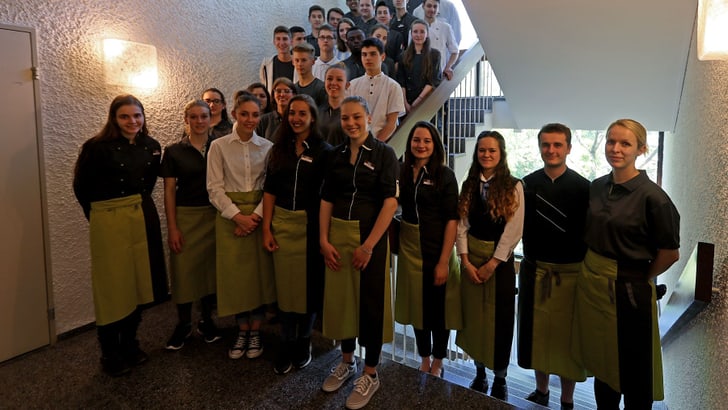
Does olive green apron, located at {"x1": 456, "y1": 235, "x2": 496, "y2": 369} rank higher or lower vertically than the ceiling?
lower

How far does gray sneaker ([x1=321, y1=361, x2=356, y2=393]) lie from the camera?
2.11 meters

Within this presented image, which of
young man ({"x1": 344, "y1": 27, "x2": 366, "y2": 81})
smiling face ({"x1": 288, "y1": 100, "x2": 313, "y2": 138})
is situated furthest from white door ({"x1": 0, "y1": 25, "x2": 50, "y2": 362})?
young man ({"x1": 344, "y1": 27, "x2": 366, "y2": 81})

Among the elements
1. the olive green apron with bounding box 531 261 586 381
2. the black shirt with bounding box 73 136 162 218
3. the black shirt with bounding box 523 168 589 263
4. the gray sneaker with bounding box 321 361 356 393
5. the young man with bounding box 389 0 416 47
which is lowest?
the gray sneaker with bounding box 321 361 356 393

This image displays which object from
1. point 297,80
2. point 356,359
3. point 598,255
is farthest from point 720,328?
point 297,80

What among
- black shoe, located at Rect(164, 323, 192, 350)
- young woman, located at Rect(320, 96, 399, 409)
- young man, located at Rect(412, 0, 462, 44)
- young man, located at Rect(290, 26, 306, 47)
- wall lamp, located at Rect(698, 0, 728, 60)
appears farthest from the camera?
young man, located at Rect(412, 0, 462, 44)

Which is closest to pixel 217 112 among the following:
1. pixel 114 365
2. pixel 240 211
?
pixel 240 211

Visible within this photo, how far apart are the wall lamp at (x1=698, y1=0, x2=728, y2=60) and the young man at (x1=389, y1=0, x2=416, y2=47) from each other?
3449 millimetres

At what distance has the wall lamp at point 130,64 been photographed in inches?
115

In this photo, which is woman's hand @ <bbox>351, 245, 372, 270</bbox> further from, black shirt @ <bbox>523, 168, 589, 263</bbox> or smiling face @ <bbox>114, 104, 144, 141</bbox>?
Answer: smiling face @ <bbox>114, 104, 144, 141</bbox>

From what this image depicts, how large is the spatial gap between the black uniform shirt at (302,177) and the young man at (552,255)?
1053mm

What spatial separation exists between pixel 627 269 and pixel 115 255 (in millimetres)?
2455

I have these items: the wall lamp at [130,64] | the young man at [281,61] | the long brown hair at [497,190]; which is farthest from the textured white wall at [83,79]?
the long brown hair at [497,190]

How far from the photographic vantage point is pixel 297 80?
10.6ft

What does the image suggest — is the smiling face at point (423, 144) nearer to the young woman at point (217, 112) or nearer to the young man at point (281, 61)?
the young woman at point (217, 112)
